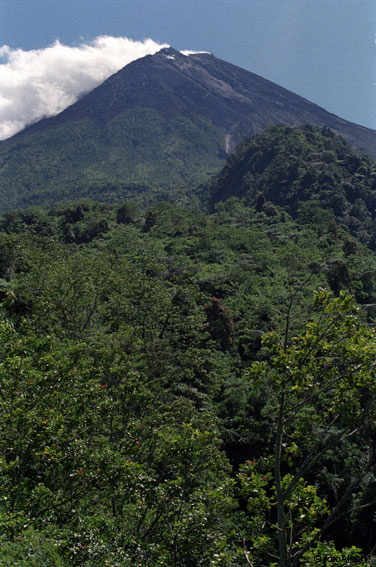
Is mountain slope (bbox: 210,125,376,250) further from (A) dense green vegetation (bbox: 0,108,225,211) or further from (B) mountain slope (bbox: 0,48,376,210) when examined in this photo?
(B) mountain slope (bbox: 0,48,376,210)

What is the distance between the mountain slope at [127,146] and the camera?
127562 mm

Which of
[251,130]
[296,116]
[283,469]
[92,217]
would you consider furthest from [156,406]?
[296,116]

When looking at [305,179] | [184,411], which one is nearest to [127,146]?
[305,179]

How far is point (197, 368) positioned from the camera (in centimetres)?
2434

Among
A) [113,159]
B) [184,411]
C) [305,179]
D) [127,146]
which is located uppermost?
[127,146]

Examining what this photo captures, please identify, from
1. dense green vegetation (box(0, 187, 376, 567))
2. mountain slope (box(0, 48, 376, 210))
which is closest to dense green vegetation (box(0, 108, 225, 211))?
mountain slope (box(0, 48, 376, 210))

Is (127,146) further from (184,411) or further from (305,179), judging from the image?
(184,411)

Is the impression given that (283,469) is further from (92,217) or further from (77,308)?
(92,217)

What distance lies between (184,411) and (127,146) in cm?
15376

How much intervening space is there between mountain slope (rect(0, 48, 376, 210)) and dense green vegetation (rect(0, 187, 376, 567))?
83.7 m

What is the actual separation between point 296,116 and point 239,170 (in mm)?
109433

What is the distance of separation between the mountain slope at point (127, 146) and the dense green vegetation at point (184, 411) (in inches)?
3294

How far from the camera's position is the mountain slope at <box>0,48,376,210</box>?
12756 cm

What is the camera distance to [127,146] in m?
156
